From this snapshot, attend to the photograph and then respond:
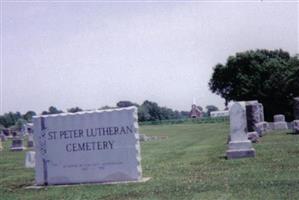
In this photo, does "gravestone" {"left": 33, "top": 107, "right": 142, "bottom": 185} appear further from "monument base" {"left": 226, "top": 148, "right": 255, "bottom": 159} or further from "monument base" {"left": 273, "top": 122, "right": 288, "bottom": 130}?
"monument base" {"left": 273, "top": 122, "right": 288, "bottom": 130}

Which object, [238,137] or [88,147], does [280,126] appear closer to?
[238,137]

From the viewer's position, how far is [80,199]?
12.2 metres

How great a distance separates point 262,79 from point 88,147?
55.9m

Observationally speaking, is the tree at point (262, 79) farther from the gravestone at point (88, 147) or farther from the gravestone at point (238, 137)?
the gravestone at point (88, 147)

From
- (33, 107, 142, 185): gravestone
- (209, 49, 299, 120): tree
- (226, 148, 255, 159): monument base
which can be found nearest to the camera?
(33, 107, 142, 185): gravestone

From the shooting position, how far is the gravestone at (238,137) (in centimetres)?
1934

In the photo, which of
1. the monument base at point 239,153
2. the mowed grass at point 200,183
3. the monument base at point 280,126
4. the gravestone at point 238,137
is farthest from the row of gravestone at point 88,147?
the monument base at point 280,126

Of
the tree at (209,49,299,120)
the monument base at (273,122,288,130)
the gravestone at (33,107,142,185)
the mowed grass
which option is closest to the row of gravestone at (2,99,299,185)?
the gravestone at (33,107,142,185)

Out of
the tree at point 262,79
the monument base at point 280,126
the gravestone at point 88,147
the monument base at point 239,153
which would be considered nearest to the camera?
the gravestone at point 88,147

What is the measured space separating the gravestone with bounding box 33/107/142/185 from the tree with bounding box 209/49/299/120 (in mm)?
43307

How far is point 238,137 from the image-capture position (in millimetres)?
20094

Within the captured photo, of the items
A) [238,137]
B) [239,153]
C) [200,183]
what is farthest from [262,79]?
[200,183]

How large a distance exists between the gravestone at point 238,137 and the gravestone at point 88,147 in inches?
208

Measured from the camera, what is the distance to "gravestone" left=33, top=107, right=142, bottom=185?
50.4 feet
